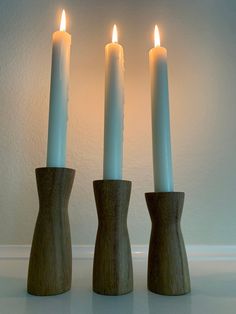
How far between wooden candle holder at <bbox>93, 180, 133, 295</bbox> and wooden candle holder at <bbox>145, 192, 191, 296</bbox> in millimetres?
29

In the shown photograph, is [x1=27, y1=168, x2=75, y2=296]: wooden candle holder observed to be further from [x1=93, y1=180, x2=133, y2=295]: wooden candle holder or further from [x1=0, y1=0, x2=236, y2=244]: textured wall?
[x1=0, y1=0, x2=236, y2=244]: textured wall

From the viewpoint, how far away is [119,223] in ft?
1.00

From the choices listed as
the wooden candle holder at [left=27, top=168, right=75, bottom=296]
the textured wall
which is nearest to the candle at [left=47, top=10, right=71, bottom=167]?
the wooden candle holder at [left=27, top=168, right=75, bottom=296]

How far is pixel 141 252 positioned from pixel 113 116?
0.87 ft

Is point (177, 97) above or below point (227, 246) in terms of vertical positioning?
above

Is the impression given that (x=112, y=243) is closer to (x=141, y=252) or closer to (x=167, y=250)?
(x=167, y=250)

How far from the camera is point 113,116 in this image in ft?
1.08

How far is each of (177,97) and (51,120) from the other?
296mm

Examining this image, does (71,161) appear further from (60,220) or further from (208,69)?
(208,69)

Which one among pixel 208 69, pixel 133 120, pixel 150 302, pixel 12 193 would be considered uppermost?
pixel 208 69

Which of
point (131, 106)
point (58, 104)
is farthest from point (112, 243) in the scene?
point (131, 106)

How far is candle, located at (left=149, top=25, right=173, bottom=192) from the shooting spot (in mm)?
326

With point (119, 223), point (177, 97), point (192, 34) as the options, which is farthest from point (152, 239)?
point (192, 34)

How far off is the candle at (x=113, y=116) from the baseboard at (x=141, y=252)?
0.69 ft
